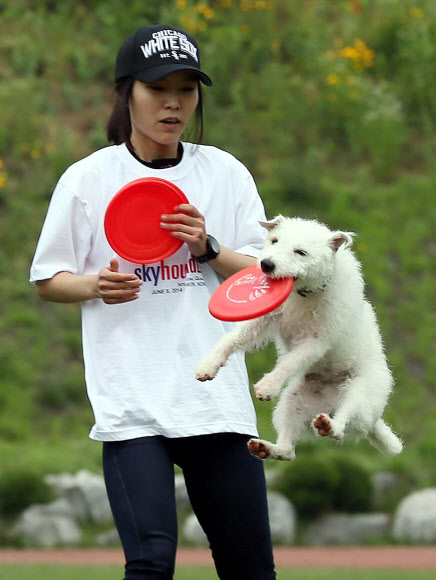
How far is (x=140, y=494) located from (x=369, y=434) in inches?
30.2

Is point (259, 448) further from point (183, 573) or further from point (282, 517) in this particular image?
point (282, 517)

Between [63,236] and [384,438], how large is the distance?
1273mm

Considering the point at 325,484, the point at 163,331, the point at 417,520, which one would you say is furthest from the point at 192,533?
the point at 163,331

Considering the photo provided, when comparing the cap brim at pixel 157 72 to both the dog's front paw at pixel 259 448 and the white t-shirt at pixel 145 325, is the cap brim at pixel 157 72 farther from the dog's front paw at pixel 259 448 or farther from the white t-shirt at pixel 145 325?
the dog's front paw at pixel 259 448

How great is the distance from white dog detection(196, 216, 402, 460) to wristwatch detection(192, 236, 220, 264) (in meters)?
0.28

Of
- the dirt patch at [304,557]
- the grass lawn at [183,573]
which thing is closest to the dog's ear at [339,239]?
the grass lawn at [183,573]

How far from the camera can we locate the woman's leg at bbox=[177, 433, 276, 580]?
3.62m

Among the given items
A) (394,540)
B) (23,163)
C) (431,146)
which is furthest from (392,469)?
(23,163)

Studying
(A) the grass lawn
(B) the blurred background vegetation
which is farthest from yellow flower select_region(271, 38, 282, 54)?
(A) the grass lawn

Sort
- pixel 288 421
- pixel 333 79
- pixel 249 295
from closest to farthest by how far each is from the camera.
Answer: pixel 249 295 < pixel 288 421 < pixel 333 79

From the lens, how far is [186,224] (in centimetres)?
355

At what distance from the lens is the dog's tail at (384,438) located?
3430mm

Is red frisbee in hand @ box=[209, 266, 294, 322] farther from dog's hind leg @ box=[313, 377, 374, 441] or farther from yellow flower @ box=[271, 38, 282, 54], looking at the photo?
yellow flower @ box=[271, 38, 282, 54]

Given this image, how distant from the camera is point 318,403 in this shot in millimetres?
3412
